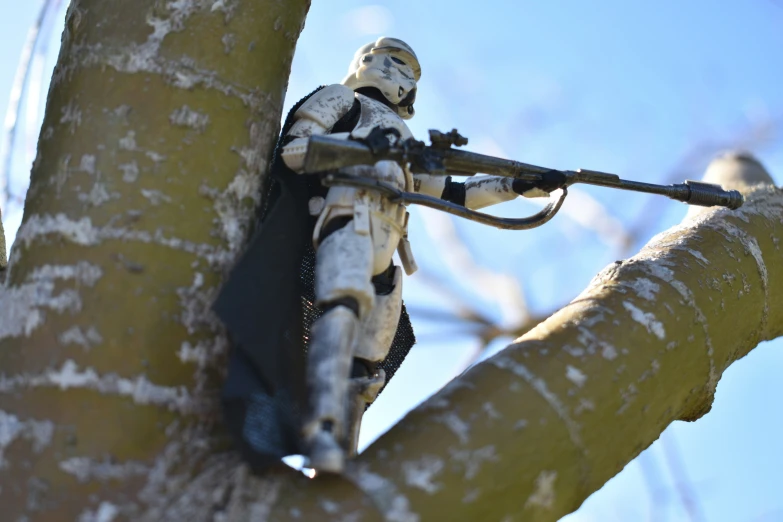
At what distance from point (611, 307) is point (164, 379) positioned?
4.33ft

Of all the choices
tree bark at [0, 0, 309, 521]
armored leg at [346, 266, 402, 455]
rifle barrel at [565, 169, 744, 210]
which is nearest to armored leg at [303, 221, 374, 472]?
tree bark at [0, 0, 309, 521]

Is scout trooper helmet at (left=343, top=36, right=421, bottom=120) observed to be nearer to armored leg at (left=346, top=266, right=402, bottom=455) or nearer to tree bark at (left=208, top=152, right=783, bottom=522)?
armored leg at (left=346, top=266, right=402, bottom=455)

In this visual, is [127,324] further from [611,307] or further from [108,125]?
[611,307]

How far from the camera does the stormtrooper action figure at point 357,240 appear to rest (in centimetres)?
267

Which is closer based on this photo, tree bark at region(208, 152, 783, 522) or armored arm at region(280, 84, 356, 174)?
tree bark at region(208, 152, 783, 522)

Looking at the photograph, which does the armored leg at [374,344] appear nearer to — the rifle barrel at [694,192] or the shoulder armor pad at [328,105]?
the shoulder armor pad at [328,105]

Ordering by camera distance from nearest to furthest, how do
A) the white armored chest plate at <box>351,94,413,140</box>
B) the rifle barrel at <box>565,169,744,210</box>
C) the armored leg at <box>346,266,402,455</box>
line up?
1. the armored leg at <box>346,266,402,455</box>
2. the white armored chest plate at <box>351,94,413,140</box>
3. the rifle barrel at <box>565,169,744,210</box>

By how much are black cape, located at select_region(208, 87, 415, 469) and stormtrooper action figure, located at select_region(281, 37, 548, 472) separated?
7cm

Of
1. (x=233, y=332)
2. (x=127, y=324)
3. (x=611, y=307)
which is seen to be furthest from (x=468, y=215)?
(x=127, y=324)

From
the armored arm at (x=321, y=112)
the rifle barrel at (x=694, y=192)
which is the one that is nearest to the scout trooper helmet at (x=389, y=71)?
the armored arm at (x=321, y=112)

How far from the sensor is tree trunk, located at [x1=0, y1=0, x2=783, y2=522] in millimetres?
2488

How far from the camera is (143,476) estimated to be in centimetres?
248

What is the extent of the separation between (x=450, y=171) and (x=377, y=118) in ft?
1.23

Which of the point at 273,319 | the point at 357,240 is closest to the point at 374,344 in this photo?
the point at 357,240
